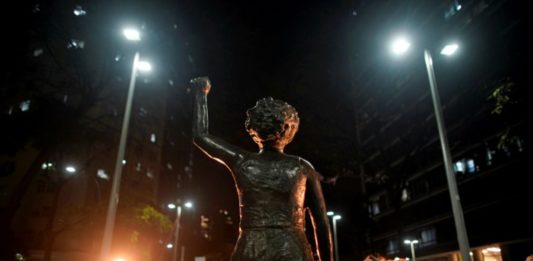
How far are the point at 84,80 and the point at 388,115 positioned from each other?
46.9 ft

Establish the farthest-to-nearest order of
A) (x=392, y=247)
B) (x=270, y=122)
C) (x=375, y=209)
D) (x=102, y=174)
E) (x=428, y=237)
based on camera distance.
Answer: (x=375, y=209)
(x=392, y=247)
(x=428, y=237)
(x=102, y=174)
(x=270, y=122)

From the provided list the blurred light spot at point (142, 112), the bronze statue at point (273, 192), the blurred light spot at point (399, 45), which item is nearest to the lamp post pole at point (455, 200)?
the blurred light spot at point (399, 45)

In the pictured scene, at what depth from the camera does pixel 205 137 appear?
3326mm

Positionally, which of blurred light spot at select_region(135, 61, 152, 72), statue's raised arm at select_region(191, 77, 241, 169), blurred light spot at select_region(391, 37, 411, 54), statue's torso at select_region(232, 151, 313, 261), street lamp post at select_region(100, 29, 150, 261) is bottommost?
statue's torso at select_region(232, 151, 313, 261)

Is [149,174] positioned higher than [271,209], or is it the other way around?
[149,174]

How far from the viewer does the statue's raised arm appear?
3.20 metres

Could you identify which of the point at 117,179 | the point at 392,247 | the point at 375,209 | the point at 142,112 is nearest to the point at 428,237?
the point at 392,247

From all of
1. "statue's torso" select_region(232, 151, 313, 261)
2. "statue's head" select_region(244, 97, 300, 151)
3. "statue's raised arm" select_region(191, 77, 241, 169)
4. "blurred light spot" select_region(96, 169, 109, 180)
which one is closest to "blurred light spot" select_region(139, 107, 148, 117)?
"blurred light spot" select_region(96, 169, 109, 180)

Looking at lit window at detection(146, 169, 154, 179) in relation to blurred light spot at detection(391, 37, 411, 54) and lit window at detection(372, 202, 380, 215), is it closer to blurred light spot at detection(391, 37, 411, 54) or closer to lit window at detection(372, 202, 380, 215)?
lit window at detection(372, 202, 380, 215)

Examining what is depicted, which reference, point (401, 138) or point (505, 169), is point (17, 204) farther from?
point (505, 169)

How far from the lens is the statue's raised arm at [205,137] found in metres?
3.20

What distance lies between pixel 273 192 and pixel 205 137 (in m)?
0.75

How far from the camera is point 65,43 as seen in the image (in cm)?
1636

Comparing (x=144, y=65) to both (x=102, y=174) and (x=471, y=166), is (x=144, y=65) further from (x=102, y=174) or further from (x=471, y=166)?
(x=102, y=174)
